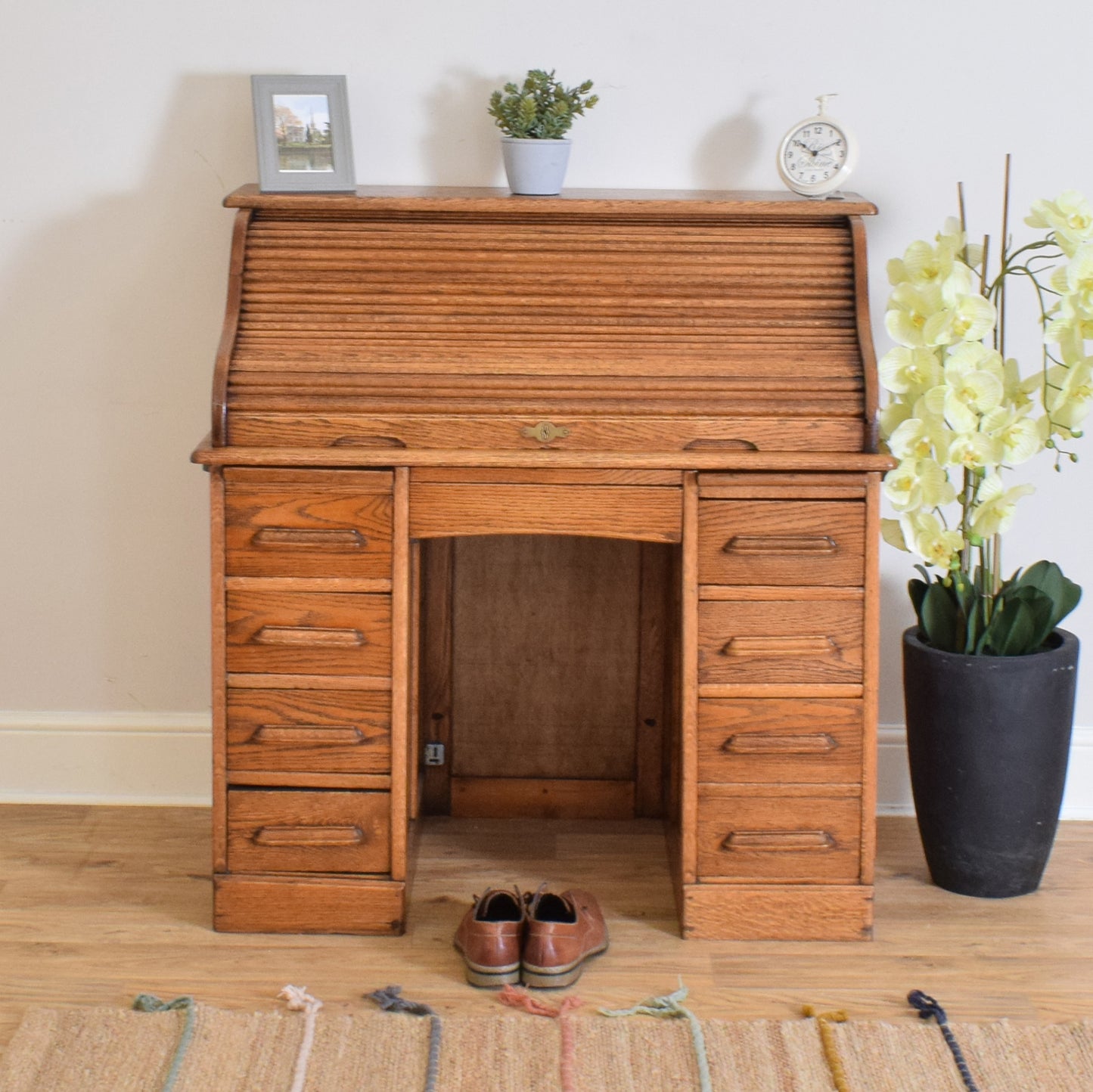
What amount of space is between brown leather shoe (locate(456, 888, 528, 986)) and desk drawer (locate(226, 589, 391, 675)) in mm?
454

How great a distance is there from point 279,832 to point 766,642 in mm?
913

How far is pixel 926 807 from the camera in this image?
2.64 m

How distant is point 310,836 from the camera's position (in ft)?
8.05

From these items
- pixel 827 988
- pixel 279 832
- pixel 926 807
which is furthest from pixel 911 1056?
pixel 279 832

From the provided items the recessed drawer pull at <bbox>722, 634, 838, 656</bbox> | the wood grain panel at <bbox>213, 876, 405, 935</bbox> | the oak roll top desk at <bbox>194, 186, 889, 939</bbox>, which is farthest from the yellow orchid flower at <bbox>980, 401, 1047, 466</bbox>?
the wood grain panel at <bbox>213, 876, 405, 935</bbox>

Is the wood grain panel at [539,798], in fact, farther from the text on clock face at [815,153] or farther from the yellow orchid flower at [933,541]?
the text on clock face at [815,153]

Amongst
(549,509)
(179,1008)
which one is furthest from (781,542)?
(179,1008)

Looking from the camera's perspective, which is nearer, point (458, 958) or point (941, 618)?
point (458, 958)

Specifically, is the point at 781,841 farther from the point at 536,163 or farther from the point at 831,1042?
the point at 536,163

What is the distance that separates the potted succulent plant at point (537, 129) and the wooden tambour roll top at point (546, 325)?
0.08m

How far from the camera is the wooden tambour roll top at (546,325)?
2.34 meters

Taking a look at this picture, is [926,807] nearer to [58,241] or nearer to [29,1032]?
[29,1032]

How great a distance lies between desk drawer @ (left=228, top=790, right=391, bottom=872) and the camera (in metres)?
2.45

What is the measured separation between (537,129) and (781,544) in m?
0.87
